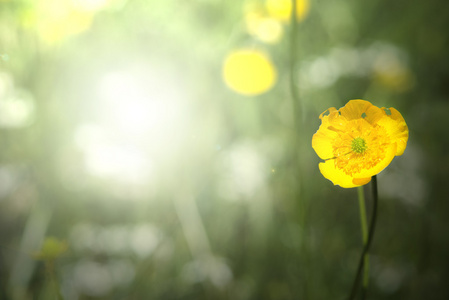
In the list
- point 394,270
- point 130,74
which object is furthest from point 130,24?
point 394,270

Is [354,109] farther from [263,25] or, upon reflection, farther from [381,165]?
[263,25]

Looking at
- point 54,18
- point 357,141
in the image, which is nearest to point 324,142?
point 357,141

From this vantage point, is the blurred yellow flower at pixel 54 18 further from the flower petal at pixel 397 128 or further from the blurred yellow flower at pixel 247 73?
the flower petal at pixel 397 128

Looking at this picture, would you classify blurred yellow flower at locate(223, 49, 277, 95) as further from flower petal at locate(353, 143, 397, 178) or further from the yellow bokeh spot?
flower petal at locate(353, 143, 397, 178)

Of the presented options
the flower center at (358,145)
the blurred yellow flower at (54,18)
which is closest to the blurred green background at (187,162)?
the blurred yellow flower at (54,18)

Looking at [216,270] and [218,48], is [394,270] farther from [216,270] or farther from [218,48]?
[218,48]
